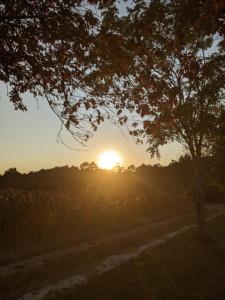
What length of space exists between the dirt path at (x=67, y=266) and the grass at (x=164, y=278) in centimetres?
64

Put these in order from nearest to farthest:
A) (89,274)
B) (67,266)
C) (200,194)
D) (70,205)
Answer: (89,274), (67,266), (200,194), (70,205)

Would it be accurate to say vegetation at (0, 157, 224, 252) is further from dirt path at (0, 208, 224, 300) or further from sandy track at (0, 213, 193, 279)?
dirt path at (0, 208, 224, 300)

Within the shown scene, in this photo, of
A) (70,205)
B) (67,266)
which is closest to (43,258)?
(67,266)

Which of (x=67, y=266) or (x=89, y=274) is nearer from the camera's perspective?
(x=89, y=274)

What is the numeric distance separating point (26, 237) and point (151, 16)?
12376 mm

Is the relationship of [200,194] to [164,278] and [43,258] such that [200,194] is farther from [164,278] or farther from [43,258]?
[164,278]

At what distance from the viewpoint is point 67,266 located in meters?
12.5

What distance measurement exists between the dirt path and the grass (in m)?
0.64

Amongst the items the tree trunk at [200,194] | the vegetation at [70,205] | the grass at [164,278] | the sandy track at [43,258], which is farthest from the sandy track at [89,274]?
the vegetation at [70,205]

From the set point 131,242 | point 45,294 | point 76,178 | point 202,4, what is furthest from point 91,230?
point 76,178

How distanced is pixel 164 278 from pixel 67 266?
331cm

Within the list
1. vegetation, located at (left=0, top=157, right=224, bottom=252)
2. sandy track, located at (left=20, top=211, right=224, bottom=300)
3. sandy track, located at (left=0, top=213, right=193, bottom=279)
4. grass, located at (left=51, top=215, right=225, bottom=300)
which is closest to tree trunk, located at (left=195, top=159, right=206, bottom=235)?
sandy track, located at (left=20, top=211, right=224, bottom=300)

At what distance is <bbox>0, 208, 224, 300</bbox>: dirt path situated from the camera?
1000cm

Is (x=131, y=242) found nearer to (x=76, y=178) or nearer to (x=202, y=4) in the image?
(x=202, y=4)
